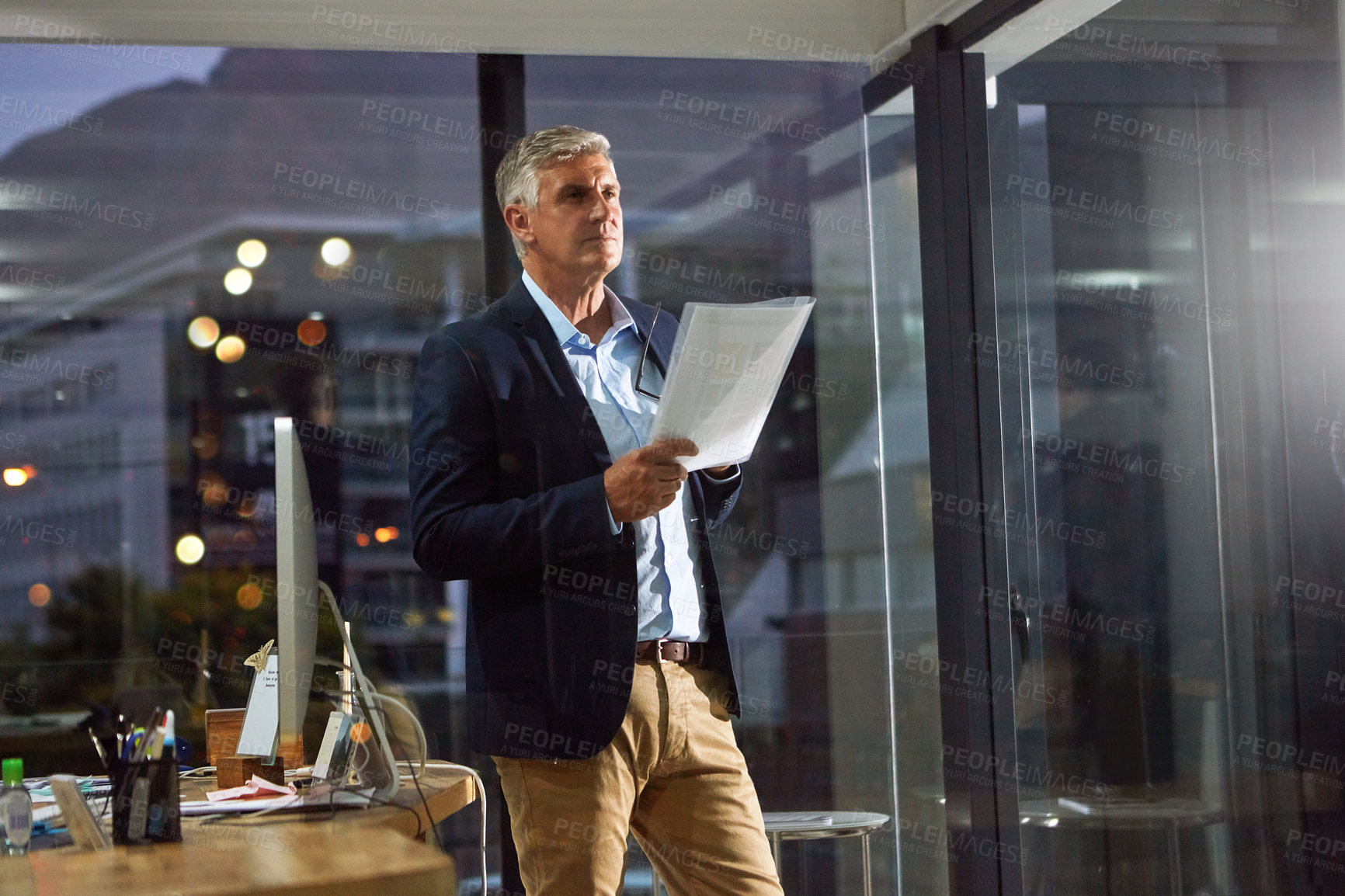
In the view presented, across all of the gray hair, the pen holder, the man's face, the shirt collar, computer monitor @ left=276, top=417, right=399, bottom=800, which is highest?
the gray hair

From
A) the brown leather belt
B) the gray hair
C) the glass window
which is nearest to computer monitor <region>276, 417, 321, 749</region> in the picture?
the brown leather belt

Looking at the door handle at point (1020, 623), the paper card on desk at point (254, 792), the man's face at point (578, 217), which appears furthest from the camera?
the door handle at point (1020, 623)

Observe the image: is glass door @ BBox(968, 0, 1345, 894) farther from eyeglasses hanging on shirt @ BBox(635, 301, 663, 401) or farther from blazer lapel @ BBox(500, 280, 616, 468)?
blazer lapel @ BBox(500, 280, 616, 468)

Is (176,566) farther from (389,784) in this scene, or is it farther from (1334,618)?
(1334,618)

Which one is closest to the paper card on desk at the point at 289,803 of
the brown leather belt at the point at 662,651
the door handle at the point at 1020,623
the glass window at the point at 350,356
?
the brown leather belt at the point at 662,651

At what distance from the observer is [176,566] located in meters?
3.11

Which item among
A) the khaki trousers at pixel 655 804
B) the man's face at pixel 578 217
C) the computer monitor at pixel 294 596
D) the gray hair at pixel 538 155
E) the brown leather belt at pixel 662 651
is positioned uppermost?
the gray hair at pixel 538 155

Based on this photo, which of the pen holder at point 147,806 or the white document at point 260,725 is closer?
the pen holder at point 147,806

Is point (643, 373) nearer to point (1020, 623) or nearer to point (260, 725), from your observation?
point (260, 725)

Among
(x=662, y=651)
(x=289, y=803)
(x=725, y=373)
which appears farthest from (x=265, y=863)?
(x=725, y=373)

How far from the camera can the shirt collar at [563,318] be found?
7.30 feet

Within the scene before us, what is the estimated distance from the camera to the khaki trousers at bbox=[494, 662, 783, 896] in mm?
1990

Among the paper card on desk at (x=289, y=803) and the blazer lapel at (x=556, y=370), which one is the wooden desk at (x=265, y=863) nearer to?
the paper card on desk at (x=289, y=803)

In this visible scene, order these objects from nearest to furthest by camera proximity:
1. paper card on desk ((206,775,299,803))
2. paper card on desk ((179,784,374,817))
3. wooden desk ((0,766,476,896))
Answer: wooden desk ((0,766,476,896)) → paper card on desk ((179,784,374,817)) → paper card on desk ((206,775,299,803))
